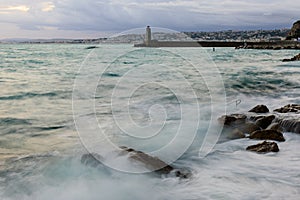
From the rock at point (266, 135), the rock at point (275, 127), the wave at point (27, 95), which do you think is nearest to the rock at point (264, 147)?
the rock at point (266, 135)

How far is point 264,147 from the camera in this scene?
6598 millimetres

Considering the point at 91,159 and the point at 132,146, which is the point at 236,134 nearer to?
the point at 132,146

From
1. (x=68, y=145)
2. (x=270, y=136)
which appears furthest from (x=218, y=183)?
(x=68, y=145)

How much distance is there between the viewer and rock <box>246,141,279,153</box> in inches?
258

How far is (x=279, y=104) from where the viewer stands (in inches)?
472

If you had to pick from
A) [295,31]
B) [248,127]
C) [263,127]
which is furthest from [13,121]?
[295,31]

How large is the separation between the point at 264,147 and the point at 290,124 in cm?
183

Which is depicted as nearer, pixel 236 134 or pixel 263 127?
pixel 236 134

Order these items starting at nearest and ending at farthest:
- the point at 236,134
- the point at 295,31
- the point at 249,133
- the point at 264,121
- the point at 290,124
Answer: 1. the point at 236,134
2. the point at 249,133
3. the point at 290,124
4. the point at 264,121
5. the point at 295,31

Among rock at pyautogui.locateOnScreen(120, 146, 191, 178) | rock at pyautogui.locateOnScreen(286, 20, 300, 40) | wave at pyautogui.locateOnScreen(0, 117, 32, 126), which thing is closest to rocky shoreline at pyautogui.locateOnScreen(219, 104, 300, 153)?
rock at pyautogui.locateOnScreen(120, 146, 191, 178)

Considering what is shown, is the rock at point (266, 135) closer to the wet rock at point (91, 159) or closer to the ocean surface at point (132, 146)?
the ocean surface at point (132, 146)

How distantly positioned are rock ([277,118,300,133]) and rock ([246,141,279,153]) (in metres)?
1.45

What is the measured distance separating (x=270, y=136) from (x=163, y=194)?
3492 mm

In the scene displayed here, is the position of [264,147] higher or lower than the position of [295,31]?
lower
